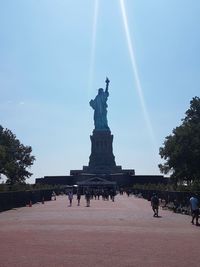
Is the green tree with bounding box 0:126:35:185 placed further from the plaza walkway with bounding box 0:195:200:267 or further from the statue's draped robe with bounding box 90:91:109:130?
the plaza walkway with bounding box 0:195:200:267

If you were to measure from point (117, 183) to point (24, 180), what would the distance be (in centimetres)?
3242

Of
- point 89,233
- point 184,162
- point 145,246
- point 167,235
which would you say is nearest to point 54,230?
point 89,233

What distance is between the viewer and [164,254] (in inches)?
643

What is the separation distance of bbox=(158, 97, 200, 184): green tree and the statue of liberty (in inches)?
2413

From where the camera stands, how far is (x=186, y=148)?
58969 millimetres

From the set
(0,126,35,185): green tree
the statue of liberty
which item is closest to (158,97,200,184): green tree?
(0,126,35,185): green tree

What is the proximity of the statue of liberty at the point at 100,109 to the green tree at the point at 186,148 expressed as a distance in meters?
61.3

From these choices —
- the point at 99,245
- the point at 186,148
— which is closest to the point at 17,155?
the point at 186,148

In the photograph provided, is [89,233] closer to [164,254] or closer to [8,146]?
[164,254]

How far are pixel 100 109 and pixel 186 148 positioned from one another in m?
70.1

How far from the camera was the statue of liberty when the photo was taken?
12688 centimetres

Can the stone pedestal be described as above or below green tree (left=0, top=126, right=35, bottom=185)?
above

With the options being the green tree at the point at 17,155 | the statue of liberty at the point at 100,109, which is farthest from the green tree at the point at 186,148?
the statue of liberty at the point at 100,109

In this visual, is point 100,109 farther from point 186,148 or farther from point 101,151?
point 186,148
